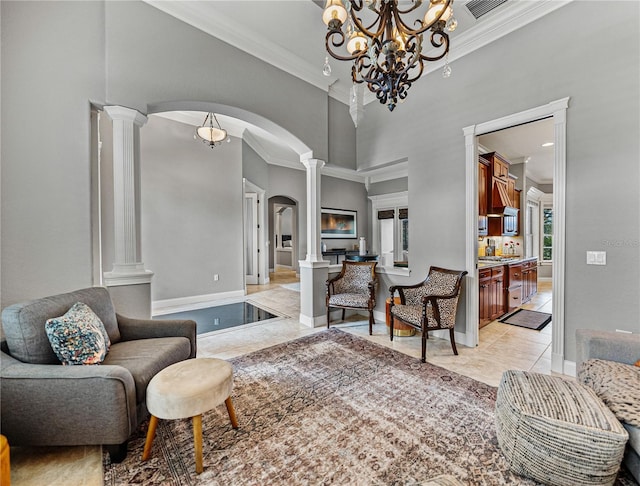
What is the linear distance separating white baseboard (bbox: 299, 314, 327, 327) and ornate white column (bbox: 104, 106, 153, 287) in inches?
83.8

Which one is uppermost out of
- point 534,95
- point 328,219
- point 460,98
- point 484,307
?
→ point 460,98

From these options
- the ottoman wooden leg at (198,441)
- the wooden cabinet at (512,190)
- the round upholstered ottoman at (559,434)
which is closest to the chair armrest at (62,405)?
the ottoman wooden leg at (198,441)

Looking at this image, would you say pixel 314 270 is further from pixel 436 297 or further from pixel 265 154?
pixel 265 154

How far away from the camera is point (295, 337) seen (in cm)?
345

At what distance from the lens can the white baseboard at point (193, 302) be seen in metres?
4.80

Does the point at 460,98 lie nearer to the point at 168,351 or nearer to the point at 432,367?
the point at 432,367

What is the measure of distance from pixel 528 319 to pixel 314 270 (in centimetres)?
344

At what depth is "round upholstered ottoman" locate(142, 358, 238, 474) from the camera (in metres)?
1.43

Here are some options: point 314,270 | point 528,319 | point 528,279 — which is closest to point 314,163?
point 314,270

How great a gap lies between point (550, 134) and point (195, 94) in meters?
5.38

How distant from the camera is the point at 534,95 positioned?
2660mm

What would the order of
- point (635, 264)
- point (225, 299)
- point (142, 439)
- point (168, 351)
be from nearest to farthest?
1. point (142, 439)
2. point (168, 351)
3. point (635, 264)
4. point (225, 299)

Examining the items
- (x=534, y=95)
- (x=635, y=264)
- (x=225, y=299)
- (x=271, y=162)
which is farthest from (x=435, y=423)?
(x=271, y=162)

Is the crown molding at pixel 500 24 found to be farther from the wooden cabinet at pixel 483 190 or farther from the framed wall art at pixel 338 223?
the framed wall art at pixel 338 223
